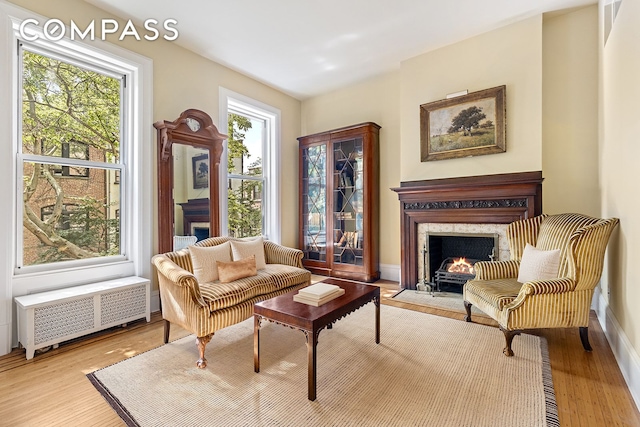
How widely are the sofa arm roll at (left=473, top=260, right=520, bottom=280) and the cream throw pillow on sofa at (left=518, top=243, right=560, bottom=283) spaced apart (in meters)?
0.16

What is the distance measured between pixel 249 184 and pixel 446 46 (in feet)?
11.0

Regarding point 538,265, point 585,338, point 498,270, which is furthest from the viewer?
point 498,270

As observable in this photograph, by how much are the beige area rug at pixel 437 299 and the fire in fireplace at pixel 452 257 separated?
16cm

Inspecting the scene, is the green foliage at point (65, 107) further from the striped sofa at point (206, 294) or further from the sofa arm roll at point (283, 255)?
the sofa arm roll at point (283, 255)

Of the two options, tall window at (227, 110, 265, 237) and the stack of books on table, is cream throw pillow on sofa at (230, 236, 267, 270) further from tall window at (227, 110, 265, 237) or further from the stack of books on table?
tall window at (227, 110, 265, 237)

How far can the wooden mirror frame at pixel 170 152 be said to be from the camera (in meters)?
3.46

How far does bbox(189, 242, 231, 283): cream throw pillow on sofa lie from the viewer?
2801mm

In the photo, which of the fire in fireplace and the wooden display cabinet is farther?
the wooden display cabinet

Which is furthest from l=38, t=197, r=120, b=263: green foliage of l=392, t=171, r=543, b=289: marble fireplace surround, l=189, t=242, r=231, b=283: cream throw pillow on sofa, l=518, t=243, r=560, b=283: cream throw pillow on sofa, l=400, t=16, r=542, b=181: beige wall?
l=518, t=243, r=560, b=283: cream throw pillow on sofa

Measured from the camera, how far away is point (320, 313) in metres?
1.97

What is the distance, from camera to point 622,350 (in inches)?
82.9

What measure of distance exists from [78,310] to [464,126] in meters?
4.42

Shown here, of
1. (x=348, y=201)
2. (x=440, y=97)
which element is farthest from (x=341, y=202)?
(x=440, y=97)

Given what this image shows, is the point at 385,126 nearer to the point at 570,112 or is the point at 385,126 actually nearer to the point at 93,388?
the point at 570,112
